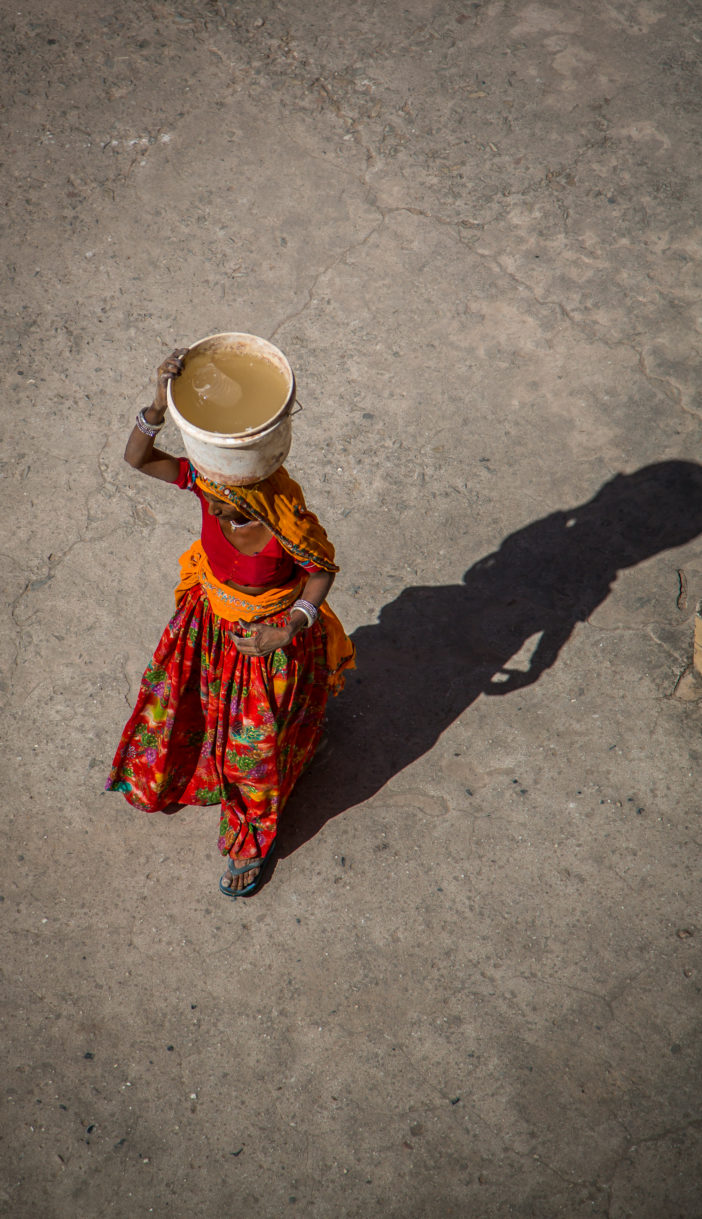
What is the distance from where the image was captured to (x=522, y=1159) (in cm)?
265

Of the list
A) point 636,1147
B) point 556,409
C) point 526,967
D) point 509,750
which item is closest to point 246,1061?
point 526,967

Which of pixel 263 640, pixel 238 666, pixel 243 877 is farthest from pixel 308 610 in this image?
pixel 243 877

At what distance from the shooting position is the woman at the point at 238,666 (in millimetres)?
2293

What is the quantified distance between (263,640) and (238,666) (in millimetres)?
247

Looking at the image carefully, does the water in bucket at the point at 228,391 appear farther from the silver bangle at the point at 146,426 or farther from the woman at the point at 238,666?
the silver bangle at the point at 146,426

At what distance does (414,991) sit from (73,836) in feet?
4.43

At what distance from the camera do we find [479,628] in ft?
12.0

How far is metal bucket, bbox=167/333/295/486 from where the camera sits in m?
1.88

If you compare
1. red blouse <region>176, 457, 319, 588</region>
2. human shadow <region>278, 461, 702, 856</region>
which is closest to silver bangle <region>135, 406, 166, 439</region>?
red blouse <region>176, 457, 319, 588</region>

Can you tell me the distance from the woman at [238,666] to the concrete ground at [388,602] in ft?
0.80

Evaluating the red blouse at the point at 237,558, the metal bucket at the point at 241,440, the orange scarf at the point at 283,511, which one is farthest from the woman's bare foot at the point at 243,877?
the metal bucket at the point at 241,440

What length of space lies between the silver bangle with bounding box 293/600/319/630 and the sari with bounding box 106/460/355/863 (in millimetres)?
80

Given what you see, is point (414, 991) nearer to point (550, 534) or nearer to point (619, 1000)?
point (619, 1000)

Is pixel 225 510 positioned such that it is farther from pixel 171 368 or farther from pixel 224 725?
pixel 224 725
